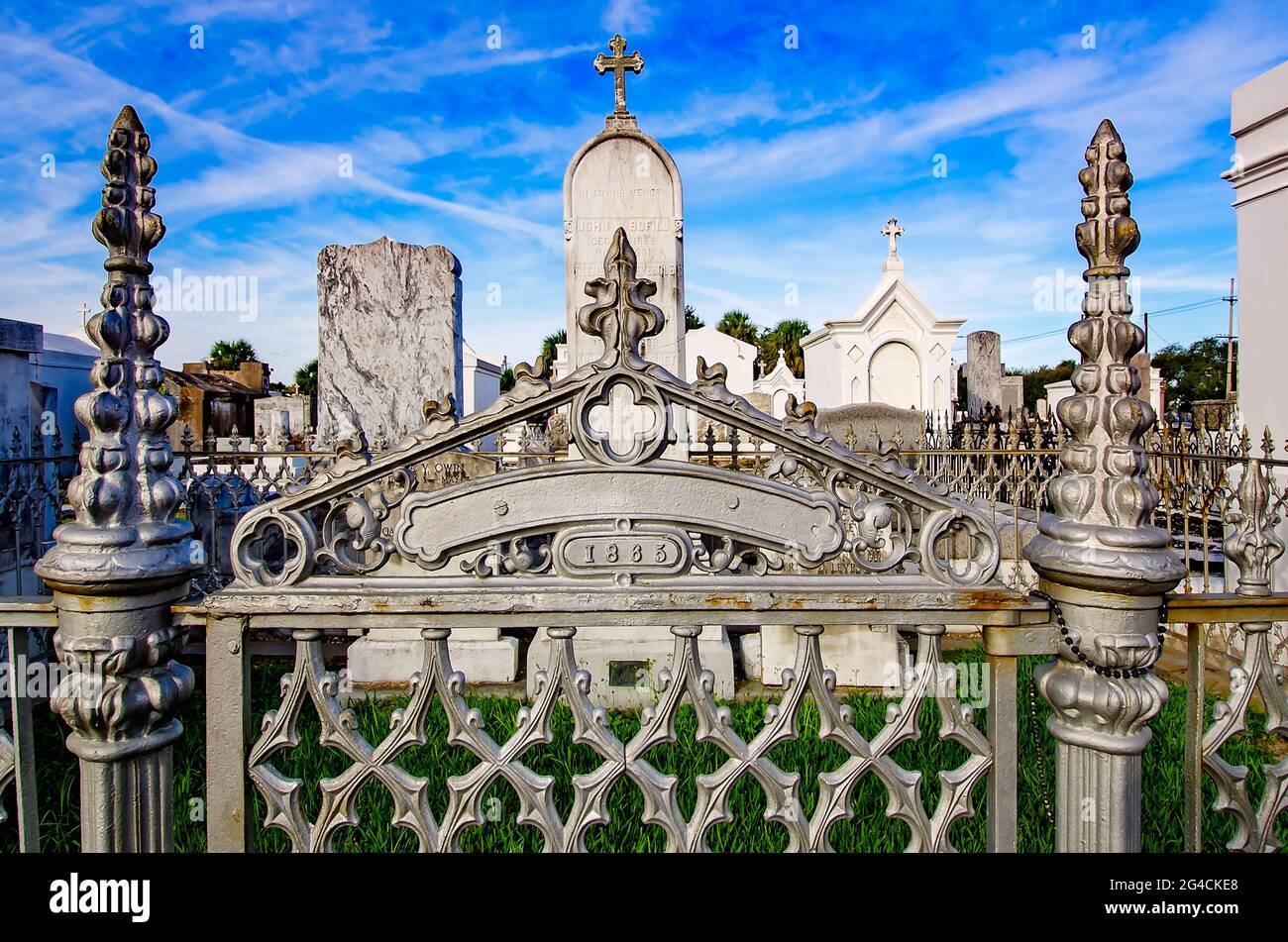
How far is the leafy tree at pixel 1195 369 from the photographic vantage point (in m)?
34.5

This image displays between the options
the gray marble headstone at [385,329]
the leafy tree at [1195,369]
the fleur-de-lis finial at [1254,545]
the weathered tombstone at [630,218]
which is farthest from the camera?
the leafy tree at [1195,369]

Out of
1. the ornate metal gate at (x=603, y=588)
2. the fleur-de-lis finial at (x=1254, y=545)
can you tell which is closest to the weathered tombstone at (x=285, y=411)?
the ornate metal gate at (x=603, y=588)

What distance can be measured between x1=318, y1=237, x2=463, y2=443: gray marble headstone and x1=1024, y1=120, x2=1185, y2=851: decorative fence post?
5.54 m

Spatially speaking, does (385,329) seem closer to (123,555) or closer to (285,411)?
(123,555)

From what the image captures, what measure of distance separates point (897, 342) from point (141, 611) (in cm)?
1499

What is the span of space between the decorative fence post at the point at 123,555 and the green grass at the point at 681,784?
2.25 ft

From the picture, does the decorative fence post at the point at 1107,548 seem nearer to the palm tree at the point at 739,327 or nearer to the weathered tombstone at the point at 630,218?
the weathered tombstone at the point at 630,218

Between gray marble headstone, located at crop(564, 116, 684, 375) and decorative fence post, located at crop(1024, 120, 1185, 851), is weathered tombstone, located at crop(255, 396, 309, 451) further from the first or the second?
decorative fence post, located at crop(1024, 120, 1185, 851)

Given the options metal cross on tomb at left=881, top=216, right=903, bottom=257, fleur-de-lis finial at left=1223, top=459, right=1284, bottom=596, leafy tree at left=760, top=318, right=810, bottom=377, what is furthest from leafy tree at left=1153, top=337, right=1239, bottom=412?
fleur-de-lis finial at left=1223, top=459, right=1284, bottom=596

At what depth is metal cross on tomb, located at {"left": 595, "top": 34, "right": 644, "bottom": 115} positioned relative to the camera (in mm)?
7454

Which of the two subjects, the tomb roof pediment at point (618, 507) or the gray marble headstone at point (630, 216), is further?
the gray marble headstone at point (630, 216)

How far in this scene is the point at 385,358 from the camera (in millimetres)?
6527

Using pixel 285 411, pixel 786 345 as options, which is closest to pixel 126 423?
pixel 285 411
